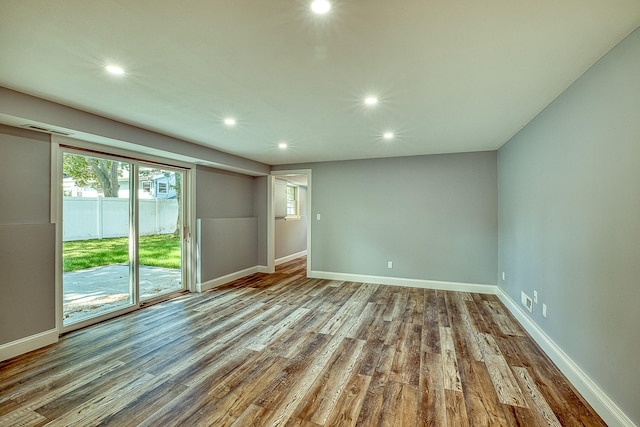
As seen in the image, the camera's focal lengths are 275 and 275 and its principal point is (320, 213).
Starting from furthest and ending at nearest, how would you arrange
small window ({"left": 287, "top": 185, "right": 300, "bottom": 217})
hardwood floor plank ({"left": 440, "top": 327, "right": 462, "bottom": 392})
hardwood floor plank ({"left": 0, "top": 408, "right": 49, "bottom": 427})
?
small window ({"left": 287, "top": 185, "right": 300, "bottom": 217}), hardwood floor plank ({"left": 440, "top": 327, "right": 462, "bottom": 392}), hardwood floor plank ({"left": 0, "top": 408, "right": 49, "bottom": 427})

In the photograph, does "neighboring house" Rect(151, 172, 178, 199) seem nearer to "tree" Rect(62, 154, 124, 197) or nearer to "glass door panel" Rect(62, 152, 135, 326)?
"glass door panel" Rect(62, 152, 135, 326)

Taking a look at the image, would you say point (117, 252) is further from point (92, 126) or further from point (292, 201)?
point (292, 201)

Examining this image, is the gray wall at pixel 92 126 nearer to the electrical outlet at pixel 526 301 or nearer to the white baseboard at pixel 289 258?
the white baseboard at pixel 289 258

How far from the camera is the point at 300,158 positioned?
5.26m

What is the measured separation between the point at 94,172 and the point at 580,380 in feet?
16.9

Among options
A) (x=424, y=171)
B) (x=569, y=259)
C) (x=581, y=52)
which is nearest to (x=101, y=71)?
(x=581, y=52)

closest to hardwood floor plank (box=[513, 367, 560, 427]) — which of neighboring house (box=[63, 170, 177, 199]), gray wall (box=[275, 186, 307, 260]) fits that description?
neighboring house (box=[63, 170, 177, 199])

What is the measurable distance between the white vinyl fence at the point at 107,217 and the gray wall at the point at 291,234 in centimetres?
301

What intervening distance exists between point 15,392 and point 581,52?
4598 mm

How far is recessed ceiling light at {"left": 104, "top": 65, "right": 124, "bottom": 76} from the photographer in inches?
76.6

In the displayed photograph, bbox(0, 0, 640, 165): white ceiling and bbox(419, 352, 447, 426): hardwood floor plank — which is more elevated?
bbox(0, 0, 640, 165): white ceiling

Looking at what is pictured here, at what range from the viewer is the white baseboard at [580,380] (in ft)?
5.52

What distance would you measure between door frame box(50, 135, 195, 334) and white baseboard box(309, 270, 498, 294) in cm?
240

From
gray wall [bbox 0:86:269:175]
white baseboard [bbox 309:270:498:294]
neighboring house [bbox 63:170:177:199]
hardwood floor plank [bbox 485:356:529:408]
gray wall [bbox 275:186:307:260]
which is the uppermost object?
gray wall [bbox 0:86:269:175]
